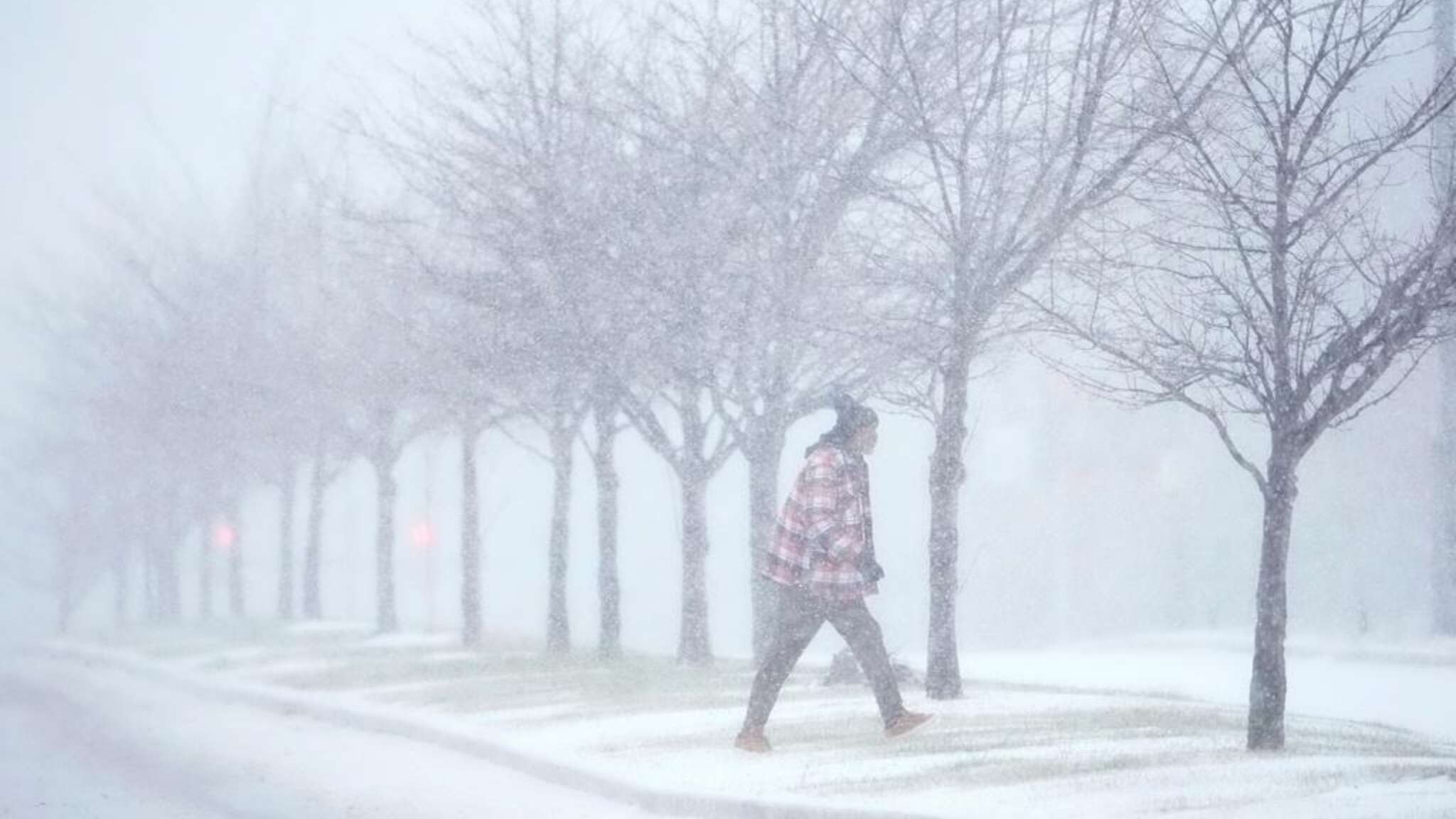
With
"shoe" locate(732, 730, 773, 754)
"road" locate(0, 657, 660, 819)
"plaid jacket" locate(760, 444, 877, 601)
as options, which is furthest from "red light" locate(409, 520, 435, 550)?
"plaid jacket" locate(760, 444, 877, 601)

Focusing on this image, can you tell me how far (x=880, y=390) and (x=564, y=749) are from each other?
5335mm

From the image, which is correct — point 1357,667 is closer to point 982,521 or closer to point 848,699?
point 848,699

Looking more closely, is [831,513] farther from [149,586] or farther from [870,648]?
[149,586]

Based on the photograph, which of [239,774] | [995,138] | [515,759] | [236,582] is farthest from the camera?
[236,582]

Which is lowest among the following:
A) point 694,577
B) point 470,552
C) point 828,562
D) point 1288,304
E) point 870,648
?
point 870,648

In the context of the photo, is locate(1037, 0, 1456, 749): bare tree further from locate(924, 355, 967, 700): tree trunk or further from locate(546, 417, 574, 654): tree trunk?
locate(546, 417, 574, 654): tree trunk

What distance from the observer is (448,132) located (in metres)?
19.1

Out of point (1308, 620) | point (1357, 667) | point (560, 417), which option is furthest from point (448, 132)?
point (1308, 620)

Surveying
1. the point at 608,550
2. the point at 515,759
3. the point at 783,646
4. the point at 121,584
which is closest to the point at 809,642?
the point at 783,646

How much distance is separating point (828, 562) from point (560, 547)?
1224cm

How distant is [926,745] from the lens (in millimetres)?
11539

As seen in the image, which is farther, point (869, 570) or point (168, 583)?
point (168, 583)

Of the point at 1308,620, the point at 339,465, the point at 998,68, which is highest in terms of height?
the point at 998,68

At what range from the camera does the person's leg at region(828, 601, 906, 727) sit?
11.4 meters
